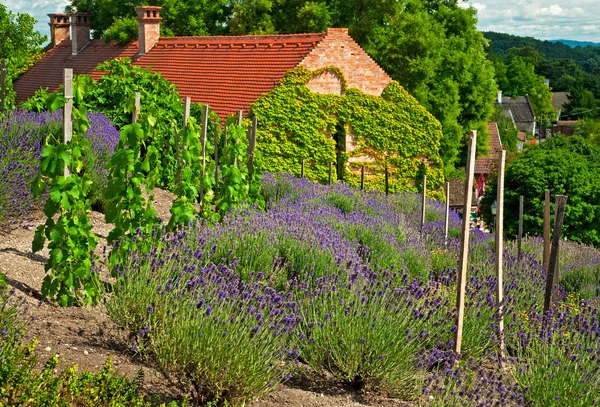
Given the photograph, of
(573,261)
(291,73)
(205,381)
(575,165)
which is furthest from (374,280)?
(575,165)

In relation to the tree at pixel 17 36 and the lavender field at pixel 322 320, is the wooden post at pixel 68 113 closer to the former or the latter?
the lavender field at pixel 322 320

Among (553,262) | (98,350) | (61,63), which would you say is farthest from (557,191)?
(61,63)

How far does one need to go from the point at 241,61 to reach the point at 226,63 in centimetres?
67

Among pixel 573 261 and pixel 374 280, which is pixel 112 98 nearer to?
pixel 573 261

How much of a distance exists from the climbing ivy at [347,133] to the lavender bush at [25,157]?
27.5 ft

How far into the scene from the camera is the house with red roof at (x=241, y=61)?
860 inches

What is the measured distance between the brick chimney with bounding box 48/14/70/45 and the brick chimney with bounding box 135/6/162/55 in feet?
33.7

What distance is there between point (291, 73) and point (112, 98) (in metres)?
5.66

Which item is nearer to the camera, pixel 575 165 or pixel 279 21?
pixel 575 165

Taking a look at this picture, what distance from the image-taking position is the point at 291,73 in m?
21.6

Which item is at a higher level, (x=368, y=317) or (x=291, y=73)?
(x=291, y=73)

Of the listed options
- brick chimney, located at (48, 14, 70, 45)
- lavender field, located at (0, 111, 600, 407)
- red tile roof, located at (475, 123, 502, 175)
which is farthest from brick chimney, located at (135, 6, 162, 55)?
red tile roof, located at (475, 123, 502, 175)

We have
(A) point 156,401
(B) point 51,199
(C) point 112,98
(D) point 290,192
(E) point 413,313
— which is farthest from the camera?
(C) point 112,98

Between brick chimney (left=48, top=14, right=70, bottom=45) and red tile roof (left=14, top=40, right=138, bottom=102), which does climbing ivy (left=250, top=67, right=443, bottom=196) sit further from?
brick chimney (left=48, top=14, right=70, bottom=45)
